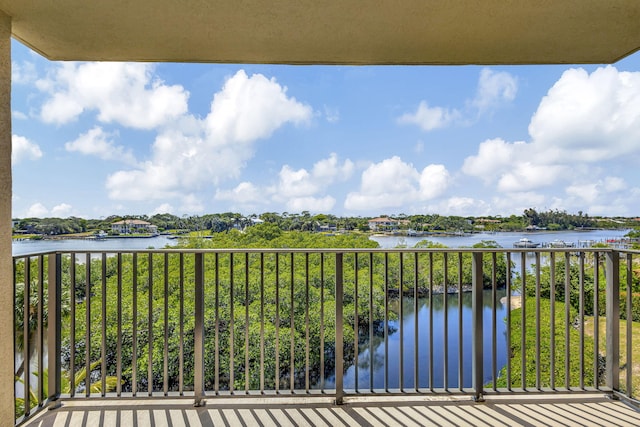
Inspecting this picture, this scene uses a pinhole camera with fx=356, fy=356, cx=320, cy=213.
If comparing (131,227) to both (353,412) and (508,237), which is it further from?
(508,237)

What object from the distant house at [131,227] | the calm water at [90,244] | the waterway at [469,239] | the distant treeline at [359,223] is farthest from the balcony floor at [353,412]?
the distant house at [131,227]

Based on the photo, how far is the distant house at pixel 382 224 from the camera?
726cm

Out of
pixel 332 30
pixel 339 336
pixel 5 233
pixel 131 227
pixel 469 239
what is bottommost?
pixel 339 336

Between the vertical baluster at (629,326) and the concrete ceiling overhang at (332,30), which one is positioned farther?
the vertical baluster at (629,326)

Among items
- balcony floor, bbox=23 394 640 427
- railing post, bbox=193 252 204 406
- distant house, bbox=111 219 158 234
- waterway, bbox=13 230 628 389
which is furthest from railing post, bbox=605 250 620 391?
distant house, bbox=111 219 158 234

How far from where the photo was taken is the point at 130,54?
2543 mm

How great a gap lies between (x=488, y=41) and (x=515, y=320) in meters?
13.5

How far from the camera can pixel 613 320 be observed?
2555mm

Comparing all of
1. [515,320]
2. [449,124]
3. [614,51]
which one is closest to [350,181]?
[449,124]

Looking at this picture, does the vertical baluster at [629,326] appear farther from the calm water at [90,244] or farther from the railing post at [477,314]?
the calm water at [90,244]

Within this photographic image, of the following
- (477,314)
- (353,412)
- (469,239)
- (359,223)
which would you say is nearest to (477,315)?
(477,314)

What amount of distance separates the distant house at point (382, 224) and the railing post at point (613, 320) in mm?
4644

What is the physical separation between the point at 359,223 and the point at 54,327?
6189 mm

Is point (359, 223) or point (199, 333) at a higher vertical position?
point (359, 223)
